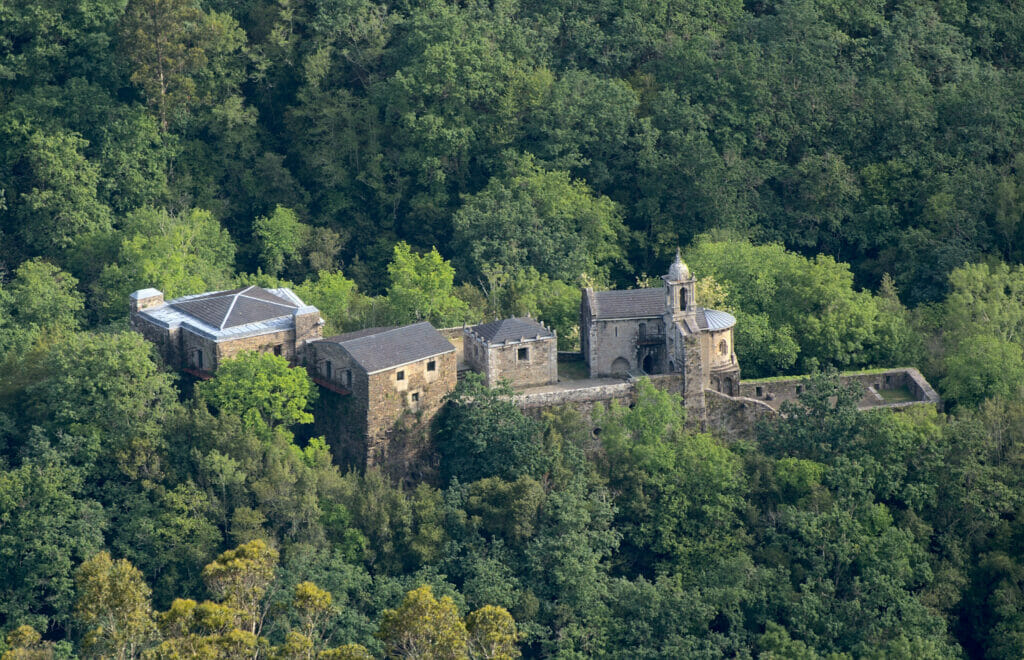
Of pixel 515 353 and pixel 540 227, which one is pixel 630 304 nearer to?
pixel 515 353

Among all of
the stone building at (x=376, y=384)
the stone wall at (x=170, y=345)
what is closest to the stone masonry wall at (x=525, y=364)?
the stone building at (x=376, y=384)

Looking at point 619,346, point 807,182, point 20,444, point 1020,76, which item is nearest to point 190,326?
point 20,444

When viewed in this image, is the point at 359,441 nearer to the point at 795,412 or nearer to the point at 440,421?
the point at 440,421

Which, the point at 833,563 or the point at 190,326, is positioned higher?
the point at 190,326

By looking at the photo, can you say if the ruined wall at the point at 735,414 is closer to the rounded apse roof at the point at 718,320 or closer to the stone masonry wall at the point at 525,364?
the rounded apse roof at the point at 718,320

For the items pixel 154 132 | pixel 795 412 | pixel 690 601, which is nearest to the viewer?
pixel 690 601

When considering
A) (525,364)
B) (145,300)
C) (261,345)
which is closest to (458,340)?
(525,364)

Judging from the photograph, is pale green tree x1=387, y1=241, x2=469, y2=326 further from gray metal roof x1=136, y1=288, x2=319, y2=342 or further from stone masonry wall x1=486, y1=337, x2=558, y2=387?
stone masonry wall x1=486, y1=337, x2=558, y2=387
